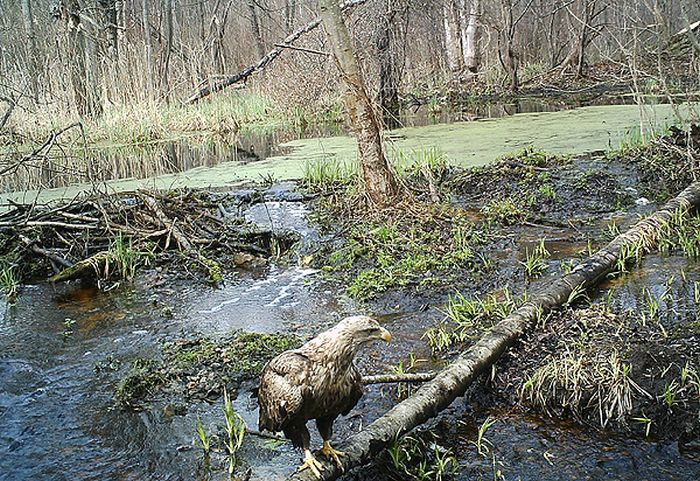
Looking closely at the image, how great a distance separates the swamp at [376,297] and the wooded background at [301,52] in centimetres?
30

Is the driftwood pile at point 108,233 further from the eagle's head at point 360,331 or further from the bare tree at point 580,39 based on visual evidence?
the bare tree at point 580,39

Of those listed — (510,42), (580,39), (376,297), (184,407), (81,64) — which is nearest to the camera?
(184,407)

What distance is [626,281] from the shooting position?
14.8 feet

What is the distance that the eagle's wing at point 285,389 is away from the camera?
8.05ft

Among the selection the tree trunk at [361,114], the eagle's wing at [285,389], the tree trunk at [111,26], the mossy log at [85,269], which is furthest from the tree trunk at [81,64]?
the eagle's wing at [285,389]

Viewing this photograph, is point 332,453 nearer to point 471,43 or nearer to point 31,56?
point 31,56

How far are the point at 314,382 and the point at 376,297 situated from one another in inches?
94.3

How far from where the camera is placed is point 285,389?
2469mm

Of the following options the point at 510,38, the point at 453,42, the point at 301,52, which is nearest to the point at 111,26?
the point at 301,52

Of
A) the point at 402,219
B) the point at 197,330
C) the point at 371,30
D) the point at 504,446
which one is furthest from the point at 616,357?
the point at 371,30

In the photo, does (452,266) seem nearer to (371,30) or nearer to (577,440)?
(577,440)

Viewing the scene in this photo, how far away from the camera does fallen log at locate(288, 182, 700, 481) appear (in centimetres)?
268

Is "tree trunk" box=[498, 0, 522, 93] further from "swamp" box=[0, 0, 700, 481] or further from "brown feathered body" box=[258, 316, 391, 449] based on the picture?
"brown feathered body" box=[258, 316, 391, 449]

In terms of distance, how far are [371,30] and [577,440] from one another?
8338mm
